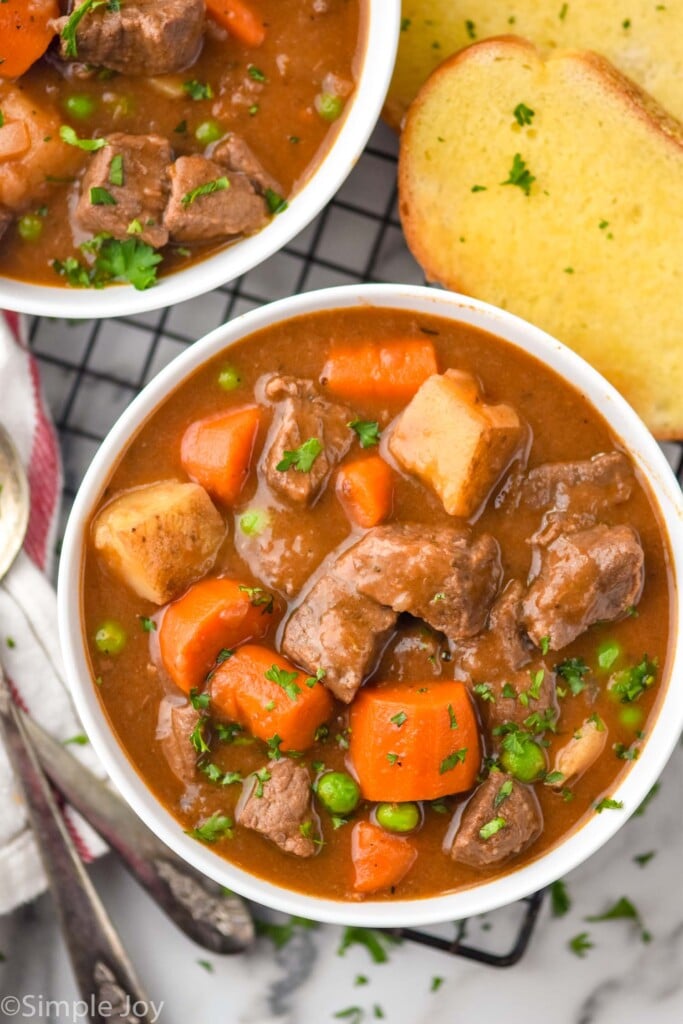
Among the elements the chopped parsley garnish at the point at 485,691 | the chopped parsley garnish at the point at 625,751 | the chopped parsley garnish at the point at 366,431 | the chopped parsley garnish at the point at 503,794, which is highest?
the chopped parsley garnish at the point at 366,431

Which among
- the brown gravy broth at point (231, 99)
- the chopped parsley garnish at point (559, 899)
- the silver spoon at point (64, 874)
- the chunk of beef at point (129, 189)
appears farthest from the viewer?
the chopped parsley garnish at point (559, 899)

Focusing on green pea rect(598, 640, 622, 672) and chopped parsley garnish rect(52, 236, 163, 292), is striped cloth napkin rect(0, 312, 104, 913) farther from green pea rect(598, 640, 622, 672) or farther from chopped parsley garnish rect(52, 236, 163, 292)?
green pea rect(598, 640, 622, 672)

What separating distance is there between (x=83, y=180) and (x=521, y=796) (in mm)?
2166

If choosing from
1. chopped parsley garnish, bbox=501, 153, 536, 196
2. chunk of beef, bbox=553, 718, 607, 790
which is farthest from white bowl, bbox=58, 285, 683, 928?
chopped parsley garnish, bbox=501, 153, 536, 196

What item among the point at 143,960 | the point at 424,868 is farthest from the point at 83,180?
the point at 143,960

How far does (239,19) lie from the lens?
10.3 ft

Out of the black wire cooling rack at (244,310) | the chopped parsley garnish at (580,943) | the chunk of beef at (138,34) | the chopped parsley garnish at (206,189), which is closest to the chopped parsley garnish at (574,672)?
the black wire cooling rack at (244,310)

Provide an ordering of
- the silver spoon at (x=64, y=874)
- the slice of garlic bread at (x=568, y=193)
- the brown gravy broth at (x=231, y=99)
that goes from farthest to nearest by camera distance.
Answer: the silver spoon at (x=64, y=874)
the slice of garlic bread at (x=568, y=193)
the brown gravy broth at (x=231, y=99)

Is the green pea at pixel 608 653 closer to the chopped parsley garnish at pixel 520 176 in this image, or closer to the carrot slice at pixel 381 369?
the carrot slice at pixel 381 369

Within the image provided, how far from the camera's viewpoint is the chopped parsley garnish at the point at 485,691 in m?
3.04

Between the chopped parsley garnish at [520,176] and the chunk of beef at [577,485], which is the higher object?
the chopped parsley garnish at [520,176]

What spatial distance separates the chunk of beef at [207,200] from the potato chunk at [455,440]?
743 millimetres

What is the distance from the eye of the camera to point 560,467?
306 centimetres

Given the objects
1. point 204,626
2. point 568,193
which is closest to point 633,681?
point 204,626
